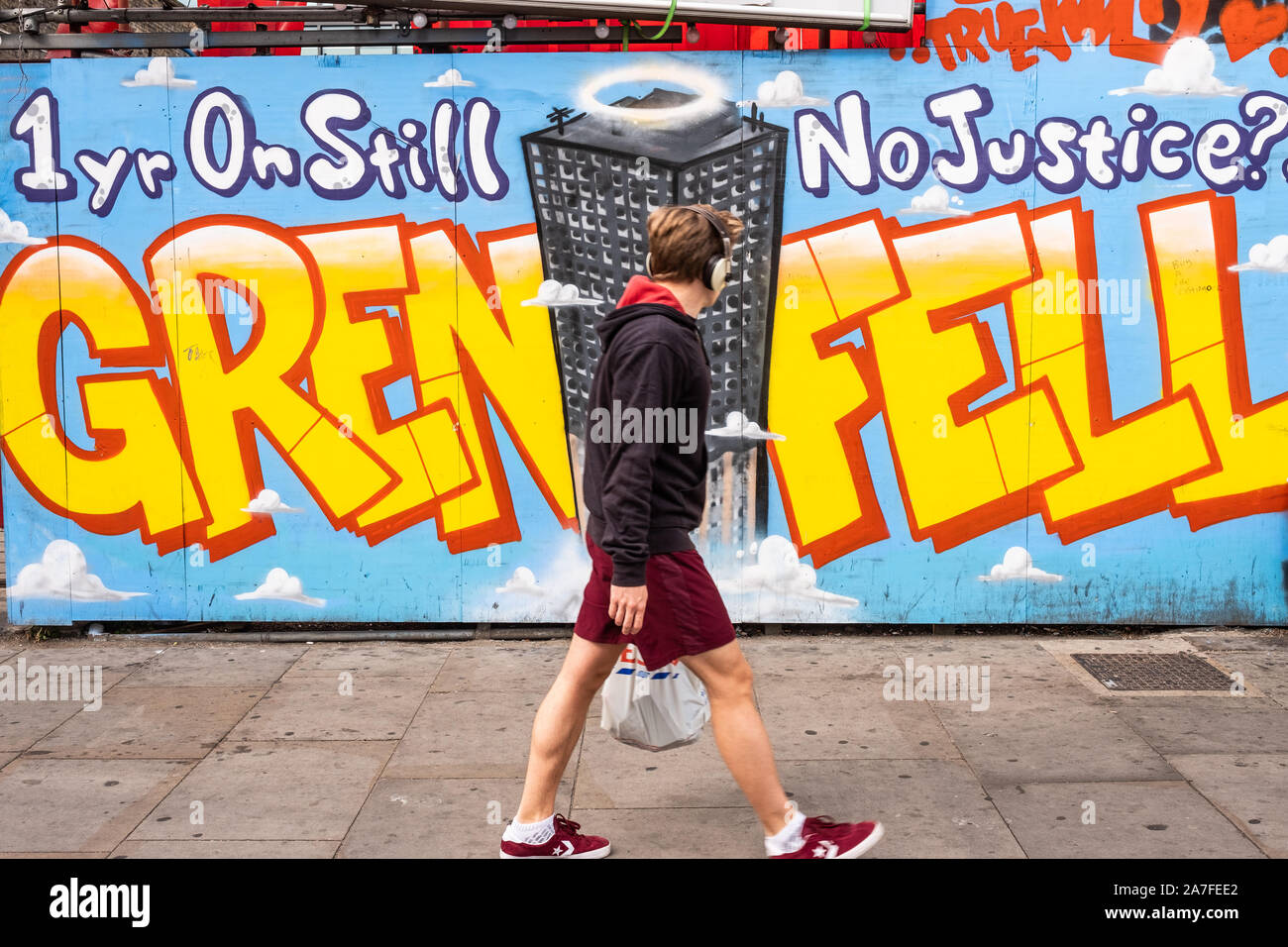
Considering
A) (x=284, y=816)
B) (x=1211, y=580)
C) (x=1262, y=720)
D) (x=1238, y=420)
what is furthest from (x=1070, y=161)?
(x=284, y=816)

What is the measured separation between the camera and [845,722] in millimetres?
5051

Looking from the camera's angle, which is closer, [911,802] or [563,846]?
[563,846]

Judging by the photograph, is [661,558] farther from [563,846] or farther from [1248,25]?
[1248,25]

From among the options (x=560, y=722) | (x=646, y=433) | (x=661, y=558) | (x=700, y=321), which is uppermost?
(x=700, y=321)

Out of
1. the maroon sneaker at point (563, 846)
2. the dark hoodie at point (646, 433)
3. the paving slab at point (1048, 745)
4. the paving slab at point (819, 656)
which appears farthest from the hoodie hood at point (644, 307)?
the paving slab at point (819, 656)

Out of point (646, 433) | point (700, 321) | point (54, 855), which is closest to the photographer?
point (646, 433)

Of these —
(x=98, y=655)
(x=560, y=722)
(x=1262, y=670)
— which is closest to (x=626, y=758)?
(x=560, y=722)

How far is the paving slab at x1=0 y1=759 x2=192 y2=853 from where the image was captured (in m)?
3.96

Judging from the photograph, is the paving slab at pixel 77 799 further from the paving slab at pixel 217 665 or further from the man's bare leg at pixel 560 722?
the man's bare leg at pixel 560 722

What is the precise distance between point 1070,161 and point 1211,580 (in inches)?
87.4

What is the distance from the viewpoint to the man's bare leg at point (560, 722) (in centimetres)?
367

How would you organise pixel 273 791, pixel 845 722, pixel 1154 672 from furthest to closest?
pixel 1154 672 → pixel 845 722 → pixel 273 791

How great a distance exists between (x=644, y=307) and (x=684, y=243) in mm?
238

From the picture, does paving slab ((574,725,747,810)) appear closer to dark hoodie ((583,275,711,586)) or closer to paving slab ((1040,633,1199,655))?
dark hoodie ((583,275,711,586))
